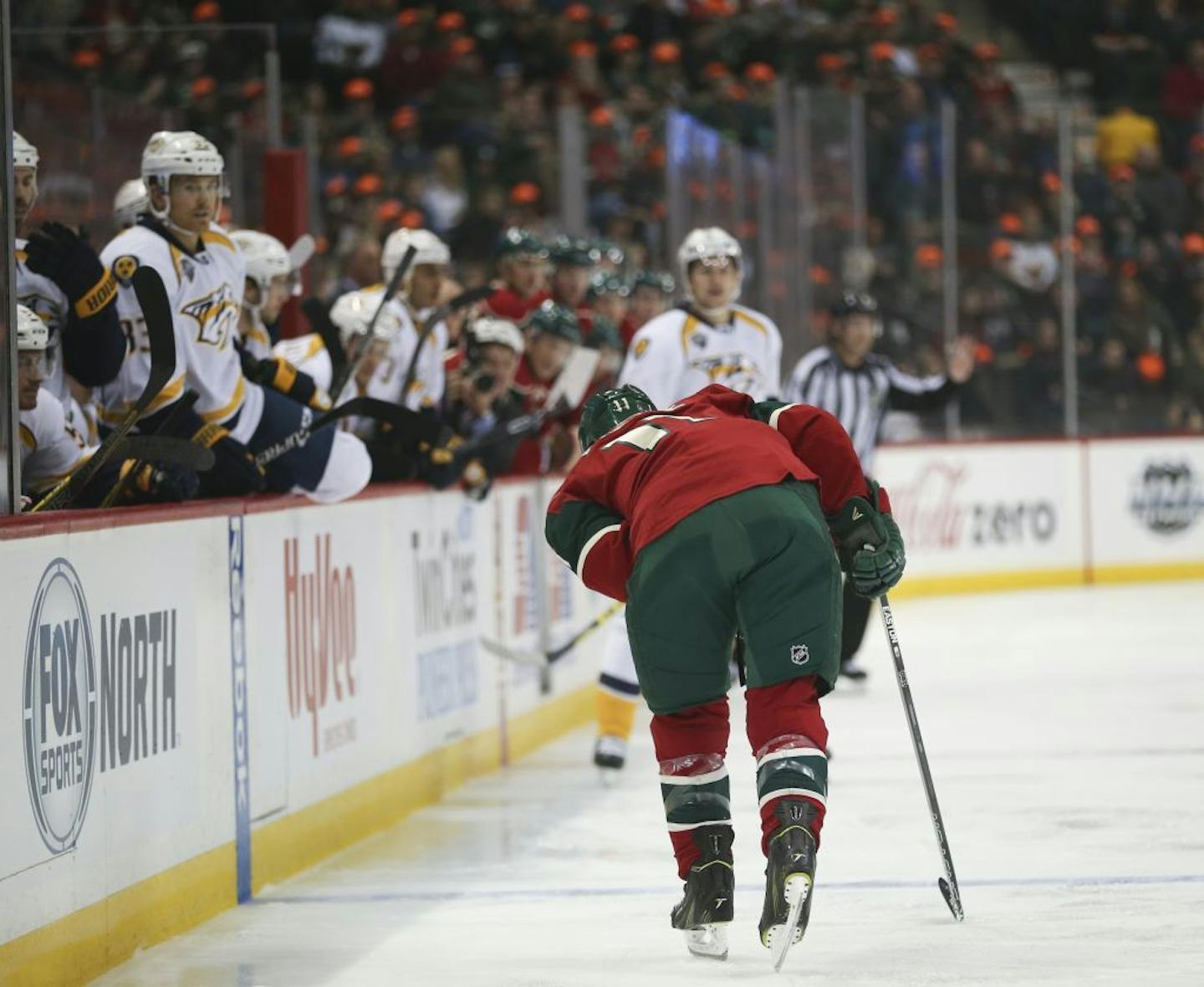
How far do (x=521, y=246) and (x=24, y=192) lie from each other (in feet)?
12.5

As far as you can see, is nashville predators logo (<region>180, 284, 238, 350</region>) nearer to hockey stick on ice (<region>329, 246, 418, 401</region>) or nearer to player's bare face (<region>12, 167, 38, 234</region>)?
player's bare face (<region>12, 167, 38, 234</region>)

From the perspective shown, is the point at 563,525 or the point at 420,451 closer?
the point at 563,525

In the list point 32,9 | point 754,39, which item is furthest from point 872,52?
point 32,9

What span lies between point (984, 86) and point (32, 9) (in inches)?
279

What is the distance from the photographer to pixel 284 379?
6457 mm

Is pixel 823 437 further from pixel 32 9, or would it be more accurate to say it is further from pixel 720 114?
pixel 32 9

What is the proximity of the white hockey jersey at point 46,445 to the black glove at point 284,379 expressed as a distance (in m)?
1.00

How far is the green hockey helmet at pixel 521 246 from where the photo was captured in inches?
346

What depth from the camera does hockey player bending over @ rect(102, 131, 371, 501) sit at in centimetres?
550

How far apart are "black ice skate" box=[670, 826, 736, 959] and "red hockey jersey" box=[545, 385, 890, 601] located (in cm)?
51

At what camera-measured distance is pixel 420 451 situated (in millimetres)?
7090

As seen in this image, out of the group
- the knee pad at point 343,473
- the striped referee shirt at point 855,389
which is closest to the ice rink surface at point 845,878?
the knee pad at point 343,473

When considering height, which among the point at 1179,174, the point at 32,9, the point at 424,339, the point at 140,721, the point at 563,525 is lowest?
the point at 140,721

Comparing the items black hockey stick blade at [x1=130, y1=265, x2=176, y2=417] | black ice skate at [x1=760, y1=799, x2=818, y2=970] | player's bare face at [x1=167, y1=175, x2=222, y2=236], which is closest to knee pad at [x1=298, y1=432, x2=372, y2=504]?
player's bare face at [x1=167, y1=175, x2=222, y2=236]
